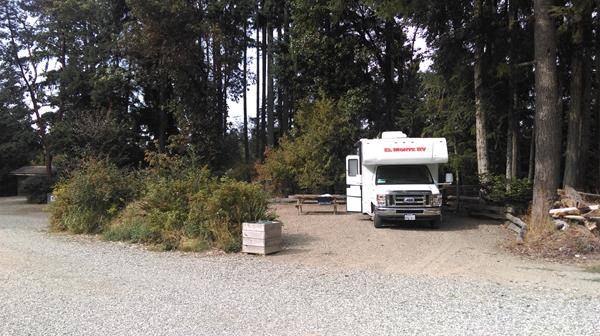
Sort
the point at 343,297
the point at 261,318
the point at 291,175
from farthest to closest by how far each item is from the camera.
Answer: the point at 291,175, the point at 343,297, the point at 261,318

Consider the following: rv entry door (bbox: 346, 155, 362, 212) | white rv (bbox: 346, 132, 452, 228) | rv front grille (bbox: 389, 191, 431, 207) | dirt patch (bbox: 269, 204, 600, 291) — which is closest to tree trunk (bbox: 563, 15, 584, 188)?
dirt patch (bbox: 269, 204, 600, 291)

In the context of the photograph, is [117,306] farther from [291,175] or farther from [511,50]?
[291,175]

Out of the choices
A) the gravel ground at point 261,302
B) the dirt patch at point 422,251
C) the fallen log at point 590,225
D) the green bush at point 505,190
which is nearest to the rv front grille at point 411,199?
the dirt patch at point 422,251

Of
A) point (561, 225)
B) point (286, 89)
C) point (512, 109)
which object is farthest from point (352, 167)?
point (286, 89)

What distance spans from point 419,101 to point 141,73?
776 inches

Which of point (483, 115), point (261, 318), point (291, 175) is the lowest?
point (261, 318)

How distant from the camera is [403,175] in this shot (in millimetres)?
17828

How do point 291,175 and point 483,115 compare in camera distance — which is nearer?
point 483,115

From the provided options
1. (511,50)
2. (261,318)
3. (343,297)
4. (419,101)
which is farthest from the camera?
(419,101)

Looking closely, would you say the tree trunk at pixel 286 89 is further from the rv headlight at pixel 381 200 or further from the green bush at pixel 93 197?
the rv headlight at pixel 381 200

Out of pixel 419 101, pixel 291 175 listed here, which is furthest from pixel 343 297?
pixel 419 101

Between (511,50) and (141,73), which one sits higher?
(141,73)

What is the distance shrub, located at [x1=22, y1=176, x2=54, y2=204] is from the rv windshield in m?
29.3

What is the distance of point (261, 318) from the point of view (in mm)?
6824
